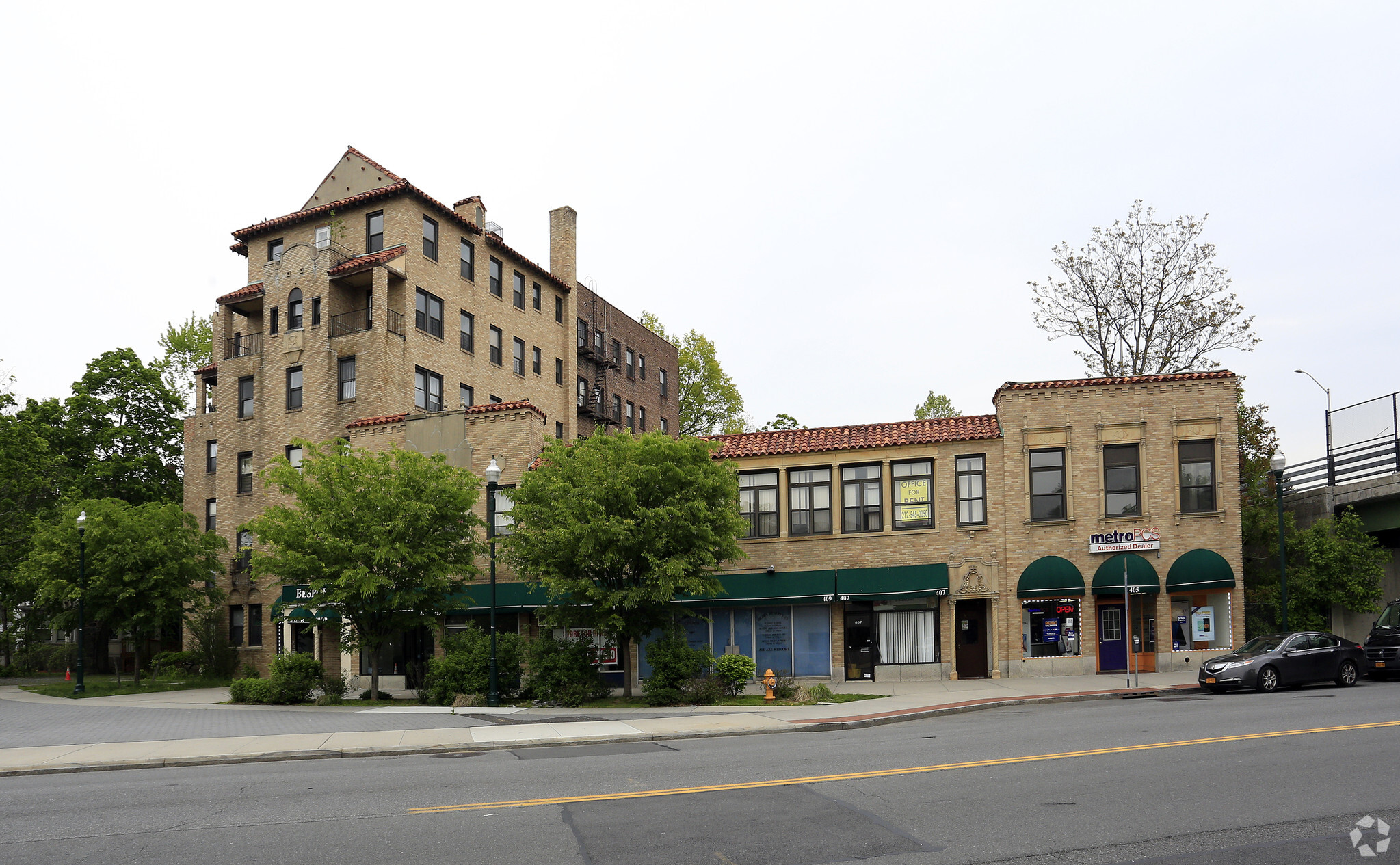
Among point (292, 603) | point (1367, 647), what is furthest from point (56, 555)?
point (1367, 647)

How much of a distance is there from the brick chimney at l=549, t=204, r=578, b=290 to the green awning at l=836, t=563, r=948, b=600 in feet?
89.1

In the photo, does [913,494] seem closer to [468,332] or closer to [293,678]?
[293,678]

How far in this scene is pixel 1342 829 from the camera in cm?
885

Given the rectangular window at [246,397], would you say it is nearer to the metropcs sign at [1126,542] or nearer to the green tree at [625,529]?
the green tree at [625,529]

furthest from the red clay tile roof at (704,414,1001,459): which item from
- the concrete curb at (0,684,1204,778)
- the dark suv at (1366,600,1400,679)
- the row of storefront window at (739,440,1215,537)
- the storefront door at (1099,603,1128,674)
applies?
the concrete curb at (0,684,1204,778)

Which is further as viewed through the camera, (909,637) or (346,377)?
(346,377)

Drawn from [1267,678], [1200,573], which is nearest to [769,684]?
[1267,678]

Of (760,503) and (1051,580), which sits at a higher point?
(760,503)

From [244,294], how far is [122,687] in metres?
16.7

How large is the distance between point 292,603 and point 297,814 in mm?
21968

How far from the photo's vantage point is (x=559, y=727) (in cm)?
1927

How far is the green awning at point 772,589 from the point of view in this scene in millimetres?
29469

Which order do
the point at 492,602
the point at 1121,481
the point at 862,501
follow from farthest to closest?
the point at 862,501, the point at 1121,481, the point at 492,602

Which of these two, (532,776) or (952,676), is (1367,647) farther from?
(532,776)
